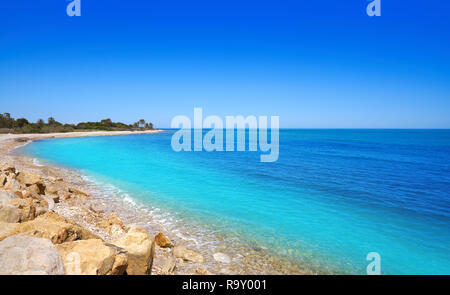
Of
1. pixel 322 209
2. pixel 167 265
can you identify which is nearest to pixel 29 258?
pixel 167 265

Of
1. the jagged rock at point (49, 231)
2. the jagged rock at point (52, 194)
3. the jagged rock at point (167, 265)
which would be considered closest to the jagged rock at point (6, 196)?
the jagged rock at point (49, 231)

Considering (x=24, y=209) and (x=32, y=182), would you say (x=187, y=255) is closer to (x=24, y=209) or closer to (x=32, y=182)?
(x=24, y=209)

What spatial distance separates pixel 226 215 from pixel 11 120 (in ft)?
362

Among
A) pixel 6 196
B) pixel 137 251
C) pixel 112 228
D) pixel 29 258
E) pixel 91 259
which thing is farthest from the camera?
pixel 112 228

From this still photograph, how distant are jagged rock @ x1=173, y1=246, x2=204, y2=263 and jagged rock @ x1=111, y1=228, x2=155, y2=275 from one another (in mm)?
1921

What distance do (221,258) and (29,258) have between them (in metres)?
6.15

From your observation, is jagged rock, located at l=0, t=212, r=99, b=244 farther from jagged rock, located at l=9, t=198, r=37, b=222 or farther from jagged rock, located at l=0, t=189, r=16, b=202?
jagged rock, located at l=0, t=189, r=16, b=202

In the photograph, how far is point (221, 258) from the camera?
8.52 meters

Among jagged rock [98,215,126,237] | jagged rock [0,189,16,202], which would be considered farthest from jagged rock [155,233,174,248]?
jagged rock [0,189,16,202]

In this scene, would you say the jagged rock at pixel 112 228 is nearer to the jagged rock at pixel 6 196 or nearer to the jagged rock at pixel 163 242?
the jagged rock at pixel 163 242

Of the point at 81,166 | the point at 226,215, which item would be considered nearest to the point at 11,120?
the point at 81,166

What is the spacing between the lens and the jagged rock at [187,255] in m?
8.16

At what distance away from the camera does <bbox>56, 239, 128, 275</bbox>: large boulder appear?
447 cm

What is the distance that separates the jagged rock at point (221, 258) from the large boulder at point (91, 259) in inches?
163
